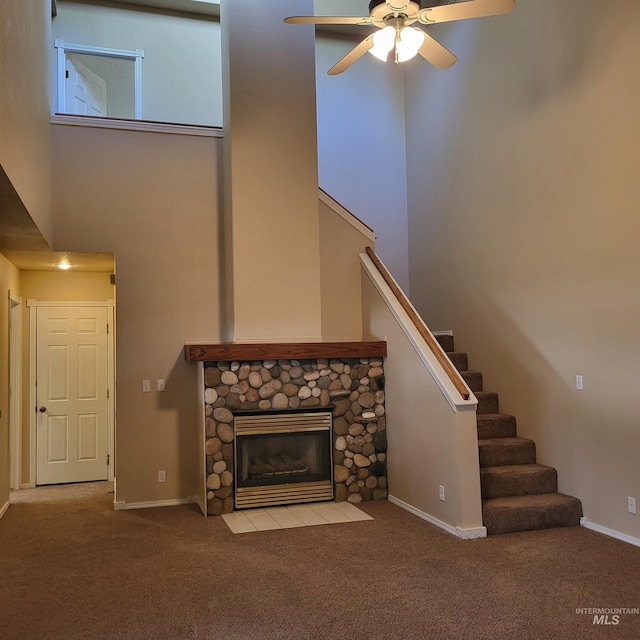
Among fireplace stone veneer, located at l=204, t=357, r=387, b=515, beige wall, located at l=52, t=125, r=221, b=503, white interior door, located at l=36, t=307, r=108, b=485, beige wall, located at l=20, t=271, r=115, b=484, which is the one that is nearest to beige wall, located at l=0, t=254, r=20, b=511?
beige wall, located at l=52, t=125, r=221, b=503

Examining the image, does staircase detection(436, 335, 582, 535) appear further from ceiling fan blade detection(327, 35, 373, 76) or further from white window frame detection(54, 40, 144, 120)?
white window frame detection(54, 40, 144, 120)

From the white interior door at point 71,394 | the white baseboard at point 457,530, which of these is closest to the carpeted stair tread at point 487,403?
the white baseboard at point 457,530

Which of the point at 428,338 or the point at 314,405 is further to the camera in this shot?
the point at 314,405

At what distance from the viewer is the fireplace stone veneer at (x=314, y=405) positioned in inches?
202

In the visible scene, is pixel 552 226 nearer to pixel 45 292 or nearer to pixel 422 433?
pixel 422 433

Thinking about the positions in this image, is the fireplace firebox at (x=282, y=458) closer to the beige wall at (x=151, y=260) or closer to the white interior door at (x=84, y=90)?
the beige wall at (x=151, y=260)

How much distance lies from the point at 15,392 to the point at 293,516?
3.38 meters

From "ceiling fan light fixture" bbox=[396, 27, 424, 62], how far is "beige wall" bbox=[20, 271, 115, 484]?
454 cm

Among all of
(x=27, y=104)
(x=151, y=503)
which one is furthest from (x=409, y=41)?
(x=151, y=503)

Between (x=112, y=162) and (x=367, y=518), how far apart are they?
12.6 feet

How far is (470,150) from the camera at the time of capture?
611cm

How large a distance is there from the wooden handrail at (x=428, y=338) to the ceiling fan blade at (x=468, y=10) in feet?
7.53

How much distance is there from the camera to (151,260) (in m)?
5.63

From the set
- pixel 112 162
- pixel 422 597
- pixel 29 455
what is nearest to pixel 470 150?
pixel 112 162
